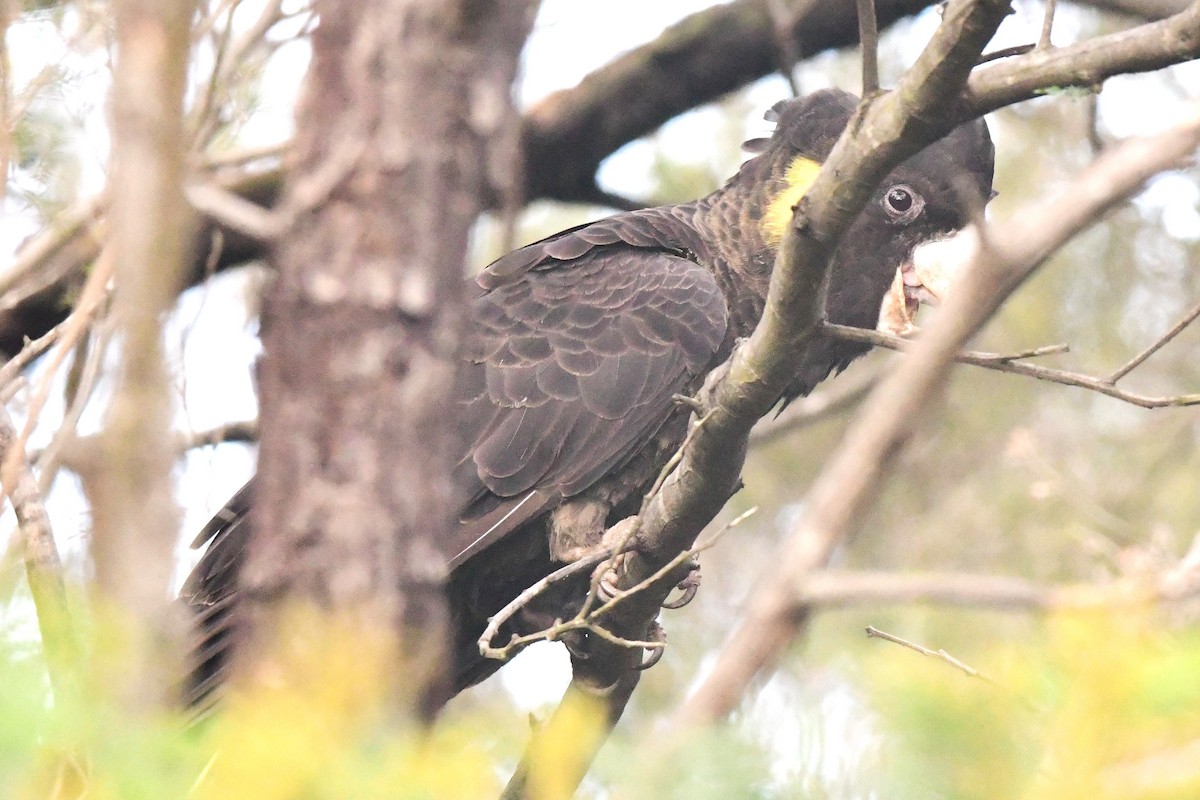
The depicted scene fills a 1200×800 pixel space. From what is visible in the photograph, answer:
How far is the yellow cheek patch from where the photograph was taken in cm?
425

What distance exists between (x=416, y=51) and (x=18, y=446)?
1.39m

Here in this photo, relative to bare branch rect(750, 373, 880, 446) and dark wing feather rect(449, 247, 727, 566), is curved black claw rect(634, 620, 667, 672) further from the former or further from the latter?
bare branch rect(750, 373, 880, 446)

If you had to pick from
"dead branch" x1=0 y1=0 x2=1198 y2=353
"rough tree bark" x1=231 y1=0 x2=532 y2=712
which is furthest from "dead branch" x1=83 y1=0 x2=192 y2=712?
"dead branch" x1=0 y1=0 x2=1198 y2=353

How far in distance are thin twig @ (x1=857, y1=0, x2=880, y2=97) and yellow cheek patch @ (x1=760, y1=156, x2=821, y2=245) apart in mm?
1651

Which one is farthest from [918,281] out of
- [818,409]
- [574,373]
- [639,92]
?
[818,409]

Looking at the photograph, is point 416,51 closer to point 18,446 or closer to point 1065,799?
point 18,446

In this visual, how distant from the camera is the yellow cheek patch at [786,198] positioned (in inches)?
167

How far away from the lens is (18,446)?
2801mm

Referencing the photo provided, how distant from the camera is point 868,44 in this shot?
256 cm

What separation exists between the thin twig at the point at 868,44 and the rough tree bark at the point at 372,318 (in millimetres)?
1176

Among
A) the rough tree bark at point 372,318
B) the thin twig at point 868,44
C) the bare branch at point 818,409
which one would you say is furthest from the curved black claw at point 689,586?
the bare branch at point 818,409

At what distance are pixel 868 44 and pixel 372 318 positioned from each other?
4.52 ft

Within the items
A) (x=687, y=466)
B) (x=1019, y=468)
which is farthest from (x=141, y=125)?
(x=1019, y=468)

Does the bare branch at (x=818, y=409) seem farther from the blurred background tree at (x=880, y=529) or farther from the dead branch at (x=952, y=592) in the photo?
the dead branch at (x=952, y=592)
